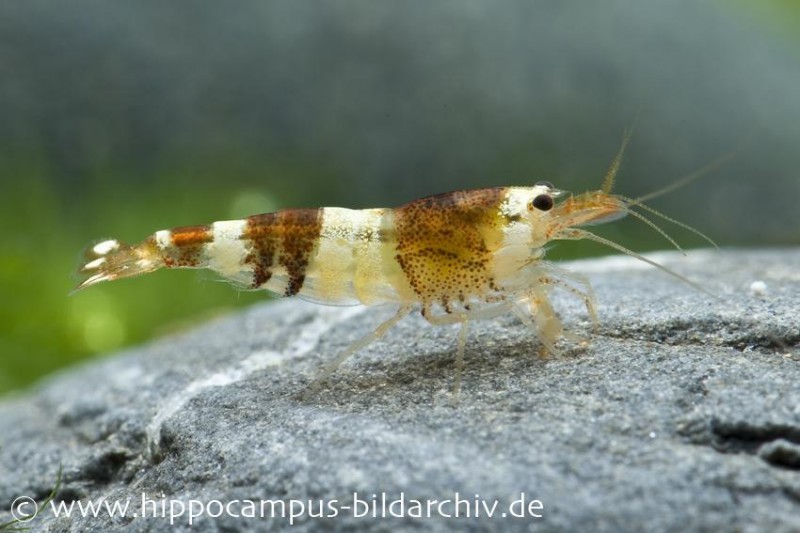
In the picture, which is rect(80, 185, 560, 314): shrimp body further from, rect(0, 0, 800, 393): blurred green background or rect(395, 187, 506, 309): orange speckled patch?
rect(0, 0, 800, 393): blurred green background

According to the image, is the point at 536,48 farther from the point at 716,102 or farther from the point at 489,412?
the point at 489,412

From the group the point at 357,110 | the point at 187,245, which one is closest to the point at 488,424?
the point at 187,245

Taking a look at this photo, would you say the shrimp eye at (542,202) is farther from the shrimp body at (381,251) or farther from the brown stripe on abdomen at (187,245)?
the brown stripe on abdomen at (187,245)

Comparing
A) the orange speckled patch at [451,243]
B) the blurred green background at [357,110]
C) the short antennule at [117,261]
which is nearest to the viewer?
the orange speckled patch at [451,243]

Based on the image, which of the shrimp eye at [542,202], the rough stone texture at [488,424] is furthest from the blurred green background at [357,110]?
the shrimp eye at [542,202]

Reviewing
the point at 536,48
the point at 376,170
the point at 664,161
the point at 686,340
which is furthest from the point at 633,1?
the point at 686,340

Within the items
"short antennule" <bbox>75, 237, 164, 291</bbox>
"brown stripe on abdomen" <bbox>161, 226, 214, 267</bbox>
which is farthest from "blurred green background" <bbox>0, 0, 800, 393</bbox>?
"brown stripe on abdomen" <bbox>161, 226, 214, 267</bbox>
